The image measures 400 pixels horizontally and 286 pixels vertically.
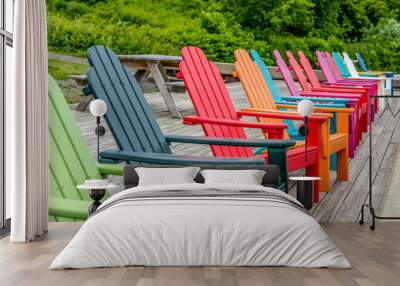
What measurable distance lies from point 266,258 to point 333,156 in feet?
8.86

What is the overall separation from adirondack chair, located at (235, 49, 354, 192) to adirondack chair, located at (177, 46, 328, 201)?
14 centimetres

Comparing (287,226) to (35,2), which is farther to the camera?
(35,2)

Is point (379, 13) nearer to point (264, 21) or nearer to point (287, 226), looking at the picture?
point (264, 21)

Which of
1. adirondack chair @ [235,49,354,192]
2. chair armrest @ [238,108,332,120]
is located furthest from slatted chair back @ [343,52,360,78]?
chair armrest @ [238,108,332,120]

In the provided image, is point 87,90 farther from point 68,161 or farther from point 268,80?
point 268,80

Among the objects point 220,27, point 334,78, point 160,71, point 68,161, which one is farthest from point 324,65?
point 68,161

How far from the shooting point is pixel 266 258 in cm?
368

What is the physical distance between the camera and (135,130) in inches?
200

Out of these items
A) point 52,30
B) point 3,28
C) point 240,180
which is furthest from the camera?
point 52,30

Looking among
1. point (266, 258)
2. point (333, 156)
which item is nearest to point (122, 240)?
point (266, 258)

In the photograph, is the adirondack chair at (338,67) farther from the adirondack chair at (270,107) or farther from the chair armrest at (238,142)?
the chair armrest at (238,142)

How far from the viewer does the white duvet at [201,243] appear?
3.65 m

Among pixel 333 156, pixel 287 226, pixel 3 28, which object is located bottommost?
pixel 333 156

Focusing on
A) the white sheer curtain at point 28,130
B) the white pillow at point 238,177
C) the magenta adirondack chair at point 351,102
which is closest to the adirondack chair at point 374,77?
the magenta adirondack chair at point 351,102
